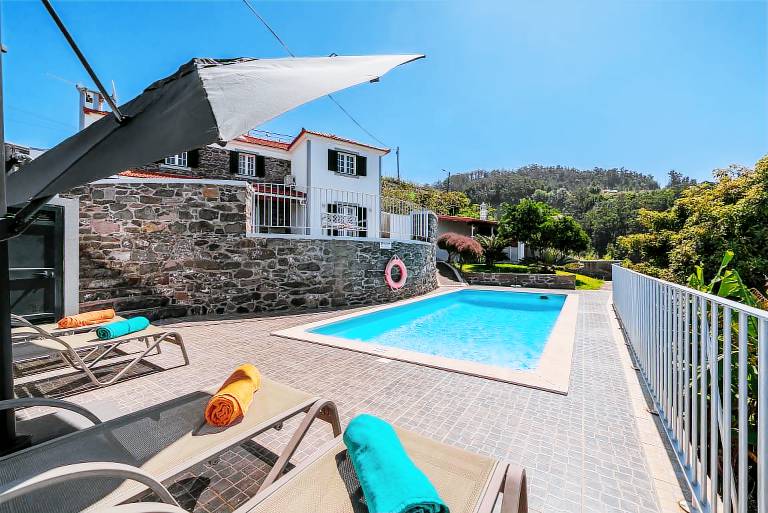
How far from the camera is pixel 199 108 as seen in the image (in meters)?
1.38

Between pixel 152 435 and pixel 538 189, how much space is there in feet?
209

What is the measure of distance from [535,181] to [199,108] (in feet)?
221

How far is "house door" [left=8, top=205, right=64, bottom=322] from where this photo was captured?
5.44 metres

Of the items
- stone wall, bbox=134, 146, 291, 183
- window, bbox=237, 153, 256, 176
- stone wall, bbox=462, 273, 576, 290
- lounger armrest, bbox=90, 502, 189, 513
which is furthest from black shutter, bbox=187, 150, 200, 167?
lounger armrest, bbox=90, 502, 189, 513

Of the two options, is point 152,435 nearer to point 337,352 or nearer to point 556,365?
point 337,352

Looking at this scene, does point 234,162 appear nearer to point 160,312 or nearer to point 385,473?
point 160,312

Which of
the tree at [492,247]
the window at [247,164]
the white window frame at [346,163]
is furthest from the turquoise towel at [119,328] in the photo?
the tree at [492,247]

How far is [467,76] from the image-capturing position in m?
13.5

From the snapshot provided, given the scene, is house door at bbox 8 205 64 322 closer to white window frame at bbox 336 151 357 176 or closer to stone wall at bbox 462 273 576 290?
white window frame at bbox 336 151 357 176

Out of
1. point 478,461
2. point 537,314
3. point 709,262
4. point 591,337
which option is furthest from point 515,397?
point 537,314

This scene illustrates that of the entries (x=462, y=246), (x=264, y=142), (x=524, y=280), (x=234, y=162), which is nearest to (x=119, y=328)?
(x=234, y=162)

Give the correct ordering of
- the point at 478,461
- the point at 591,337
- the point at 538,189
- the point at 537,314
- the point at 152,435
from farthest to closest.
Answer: the point at 538,189 → the point at 537,314 → the point at 591,337 → the point at 152,435 → the point at 478,461

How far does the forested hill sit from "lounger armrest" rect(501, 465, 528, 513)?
57.3 m

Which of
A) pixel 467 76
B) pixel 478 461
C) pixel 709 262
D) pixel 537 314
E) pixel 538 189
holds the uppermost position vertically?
pixel 538 189
